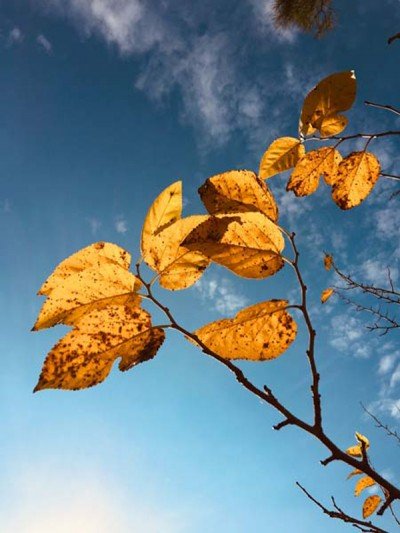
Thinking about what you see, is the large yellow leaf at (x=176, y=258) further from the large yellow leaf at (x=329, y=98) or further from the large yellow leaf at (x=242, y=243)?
the large yellow leaf at (x=329, y=98)

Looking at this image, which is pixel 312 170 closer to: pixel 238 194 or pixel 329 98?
pixel 329 98

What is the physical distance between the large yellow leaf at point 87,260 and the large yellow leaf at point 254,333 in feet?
0.53

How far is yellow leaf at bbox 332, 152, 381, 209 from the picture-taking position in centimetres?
103

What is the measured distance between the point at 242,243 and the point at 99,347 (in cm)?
26

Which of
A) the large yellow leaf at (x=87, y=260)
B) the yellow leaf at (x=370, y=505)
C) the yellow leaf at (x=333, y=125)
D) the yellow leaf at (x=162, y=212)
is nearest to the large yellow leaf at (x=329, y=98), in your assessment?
the yellow leaf at (x=333, y=125)

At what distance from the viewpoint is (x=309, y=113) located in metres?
0.88

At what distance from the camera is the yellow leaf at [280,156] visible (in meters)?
0.94

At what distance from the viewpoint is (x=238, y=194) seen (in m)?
0.67

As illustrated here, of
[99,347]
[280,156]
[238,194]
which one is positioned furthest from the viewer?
[280,156]

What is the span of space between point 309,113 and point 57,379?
2.33 ft

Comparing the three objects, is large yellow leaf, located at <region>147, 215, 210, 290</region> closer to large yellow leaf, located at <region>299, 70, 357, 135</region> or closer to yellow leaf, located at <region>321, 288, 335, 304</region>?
large yellow leaf, located at <region>299, 70, 357, 135</region>

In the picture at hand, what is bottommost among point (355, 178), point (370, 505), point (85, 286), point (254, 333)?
point (370, 505)

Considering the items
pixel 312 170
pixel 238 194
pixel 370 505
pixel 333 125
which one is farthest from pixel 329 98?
pixel 370 505

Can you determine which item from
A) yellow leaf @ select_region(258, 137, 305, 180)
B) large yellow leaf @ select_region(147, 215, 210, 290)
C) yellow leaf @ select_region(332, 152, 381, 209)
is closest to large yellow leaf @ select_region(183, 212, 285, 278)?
large yellow leaf @ select_region(147, 215, 210, 290)
